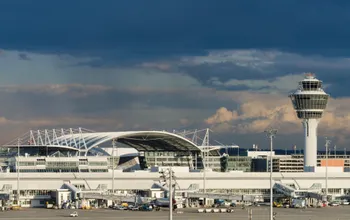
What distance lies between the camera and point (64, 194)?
552 feet

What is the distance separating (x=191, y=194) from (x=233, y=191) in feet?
72.2

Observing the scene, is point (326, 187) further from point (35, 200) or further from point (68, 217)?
point (68, 217)

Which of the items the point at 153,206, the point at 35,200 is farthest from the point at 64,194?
the point at 153,206

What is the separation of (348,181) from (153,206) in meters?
60.3

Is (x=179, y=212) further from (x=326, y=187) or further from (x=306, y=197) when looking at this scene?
(x=326, y=187)

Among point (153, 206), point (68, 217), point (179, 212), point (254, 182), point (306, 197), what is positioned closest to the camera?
point (68, 217)

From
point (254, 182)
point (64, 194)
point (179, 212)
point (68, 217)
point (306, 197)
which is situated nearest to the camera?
point (68, 217)

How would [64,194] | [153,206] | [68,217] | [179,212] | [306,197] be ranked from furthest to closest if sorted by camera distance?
[306,197]
[64,194]
[153,206]
[179,212]
[68,217]

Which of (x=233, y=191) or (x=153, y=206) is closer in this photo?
(x=153, y=206)

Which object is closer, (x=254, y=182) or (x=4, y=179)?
(x=4, y=179)

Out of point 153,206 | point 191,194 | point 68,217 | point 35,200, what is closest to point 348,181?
point 191,194

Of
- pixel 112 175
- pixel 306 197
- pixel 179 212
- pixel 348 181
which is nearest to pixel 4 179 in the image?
pixel 112 175

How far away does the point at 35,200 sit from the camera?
172 meters

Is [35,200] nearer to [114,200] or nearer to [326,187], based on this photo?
[114,200]
